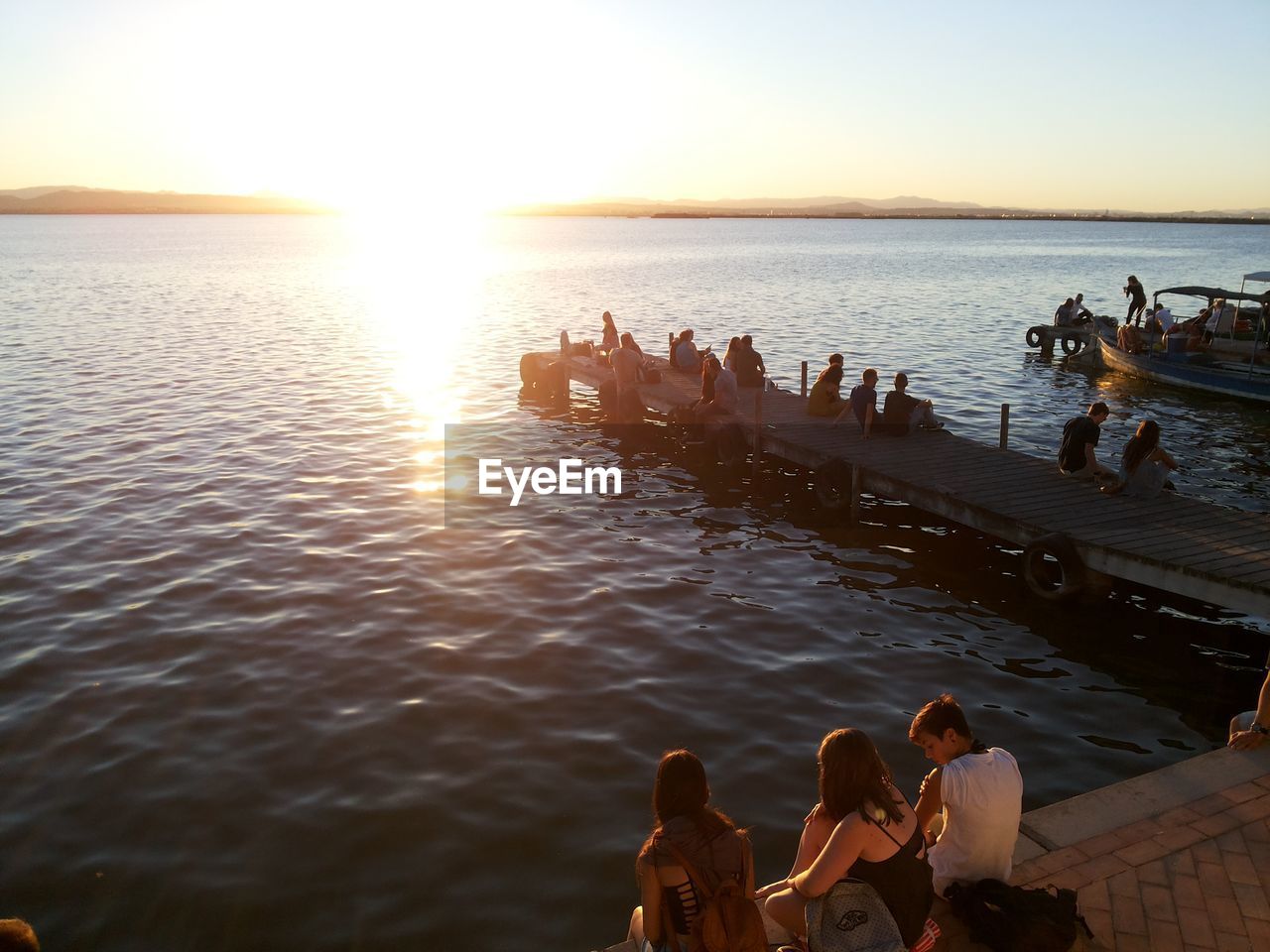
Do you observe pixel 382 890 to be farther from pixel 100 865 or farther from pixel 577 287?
pixel 577 287

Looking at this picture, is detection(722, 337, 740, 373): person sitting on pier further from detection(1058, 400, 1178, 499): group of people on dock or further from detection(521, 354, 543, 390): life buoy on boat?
detection(1058, 400, 1178, 499): group of people on dock

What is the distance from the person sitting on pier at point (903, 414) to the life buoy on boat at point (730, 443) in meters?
3.30

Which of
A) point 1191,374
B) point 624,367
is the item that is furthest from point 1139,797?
point 1191,374

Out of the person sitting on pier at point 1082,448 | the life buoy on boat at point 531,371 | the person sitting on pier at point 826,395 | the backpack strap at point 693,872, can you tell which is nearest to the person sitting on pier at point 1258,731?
the backpack strap at point 693,872

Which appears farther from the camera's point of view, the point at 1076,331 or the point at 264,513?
the point at 1076,331

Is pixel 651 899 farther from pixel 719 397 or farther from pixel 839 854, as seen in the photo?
pixel 719 397

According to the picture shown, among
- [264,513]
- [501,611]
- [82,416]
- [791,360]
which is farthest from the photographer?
[791,360]

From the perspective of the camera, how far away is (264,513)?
16750 mm

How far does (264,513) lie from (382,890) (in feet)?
35.2

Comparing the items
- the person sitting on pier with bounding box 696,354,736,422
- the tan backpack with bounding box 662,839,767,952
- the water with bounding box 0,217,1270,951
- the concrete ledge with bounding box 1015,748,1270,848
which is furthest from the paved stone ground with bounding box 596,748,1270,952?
the person sitting on pier with bounding box 696,354,736,422

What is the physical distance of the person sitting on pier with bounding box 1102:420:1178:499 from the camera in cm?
1353

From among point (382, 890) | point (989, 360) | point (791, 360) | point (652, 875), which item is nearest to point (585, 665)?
point (382, 890)

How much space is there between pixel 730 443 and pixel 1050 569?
8139mm

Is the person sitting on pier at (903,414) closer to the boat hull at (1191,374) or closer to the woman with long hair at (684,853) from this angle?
the boat hull at (1191,374)
